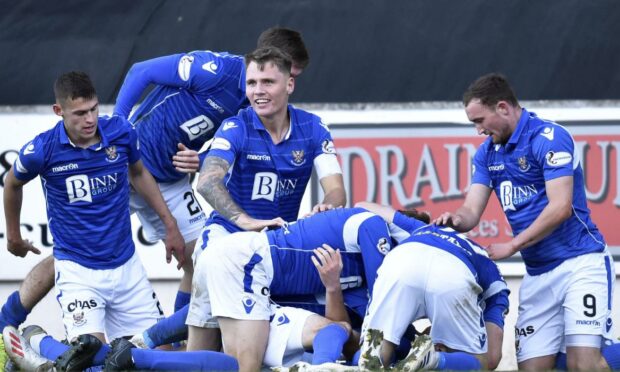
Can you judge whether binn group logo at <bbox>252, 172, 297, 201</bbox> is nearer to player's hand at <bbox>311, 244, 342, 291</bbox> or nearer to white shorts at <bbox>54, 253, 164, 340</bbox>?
player's hand at <bbox>311, 244, 342, 291</bbox>

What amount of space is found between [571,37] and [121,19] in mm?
2537

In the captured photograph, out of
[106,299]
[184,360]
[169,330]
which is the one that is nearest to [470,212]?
[169,330]

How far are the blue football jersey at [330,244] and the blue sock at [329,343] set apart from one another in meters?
0.29

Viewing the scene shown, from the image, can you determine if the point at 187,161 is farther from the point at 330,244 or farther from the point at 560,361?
the point at 560,361

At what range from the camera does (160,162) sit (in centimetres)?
687

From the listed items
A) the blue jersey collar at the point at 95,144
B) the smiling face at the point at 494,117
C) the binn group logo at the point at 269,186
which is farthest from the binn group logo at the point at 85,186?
the smiling face at the point at 494,117

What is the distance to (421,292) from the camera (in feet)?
18.4

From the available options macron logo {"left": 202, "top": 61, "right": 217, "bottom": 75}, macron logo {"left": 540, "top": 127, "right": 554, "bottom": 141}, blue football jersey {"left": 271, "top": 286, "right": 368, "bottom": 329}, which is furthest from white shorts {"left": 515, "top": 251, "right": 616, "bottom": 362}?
macron logo {"left": 202, "top": 61, "right": 217, "bottom": 75}

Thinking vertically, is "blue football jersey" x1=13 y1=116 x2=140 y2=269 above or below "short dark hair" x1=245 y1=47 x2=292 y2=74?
below

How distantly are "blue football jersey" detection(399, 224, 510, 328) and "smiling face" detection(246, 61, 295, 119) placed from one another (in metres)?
0.86

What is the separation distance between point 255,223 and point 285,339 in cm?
53

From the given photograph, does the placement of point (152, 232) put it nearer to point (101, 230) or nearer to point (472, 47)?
point (101, 230)

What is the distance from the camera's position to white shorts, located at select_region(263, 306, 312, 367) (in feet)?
18.8

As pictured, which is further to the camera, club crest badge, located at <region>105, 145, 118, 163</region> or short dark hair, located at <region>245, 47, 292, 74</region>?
club crest badge, located at <region>105, 145, 118, 163</region>
